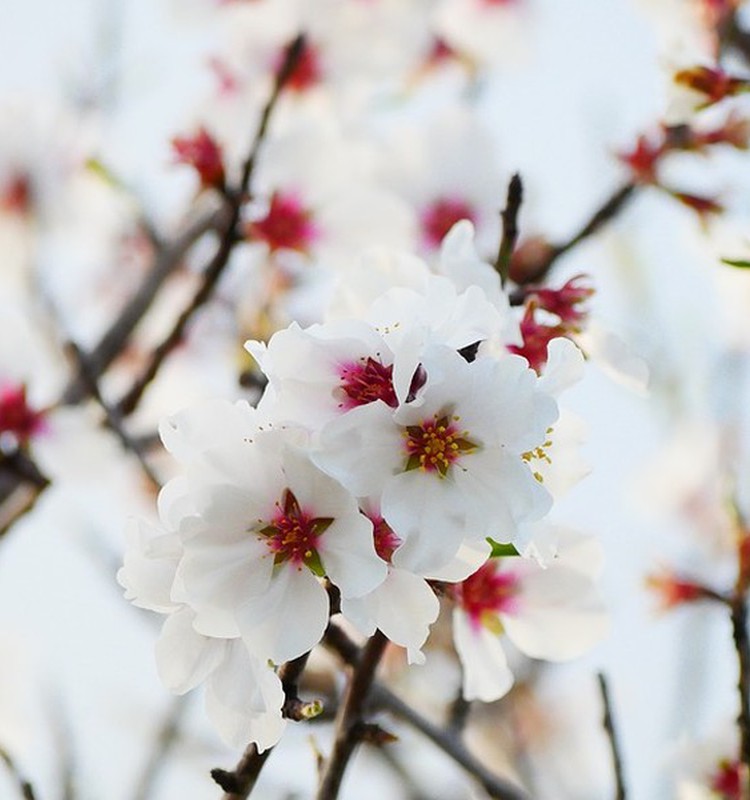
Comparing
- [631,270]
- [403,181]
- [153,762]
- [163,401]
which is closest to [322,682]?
[153,762]

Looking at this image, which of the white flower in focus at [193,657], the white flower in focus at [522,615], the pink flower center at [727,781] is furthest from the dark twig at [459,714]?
the white flower in focus at [193,657]

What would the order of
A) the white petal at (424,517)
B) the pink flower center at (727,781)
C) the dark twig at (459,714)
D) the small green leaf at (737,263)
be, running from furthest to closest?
the pink flower center at (727,781)
the dark twig at (459,714)
the small green leaf at (737,263)
the white petal at (424,517)

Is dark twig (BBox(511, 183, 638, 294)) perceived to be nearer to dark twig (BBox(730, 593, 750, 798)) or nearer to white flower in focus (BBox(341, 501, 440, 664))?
dark twig (BBox(730, 593, 750, 798))

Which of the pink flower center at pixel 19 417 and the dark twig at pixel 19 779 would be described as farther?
the pink flower center at pixel 19 417

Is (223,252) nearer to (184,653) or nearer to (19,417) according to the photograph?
(19,417)

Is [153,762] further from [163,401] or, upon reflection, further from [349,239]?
[163,401]

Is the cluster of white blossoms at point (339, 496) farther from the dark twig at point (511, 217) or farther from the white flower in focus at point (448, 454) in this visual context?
the dark twig at point (511, 217)
